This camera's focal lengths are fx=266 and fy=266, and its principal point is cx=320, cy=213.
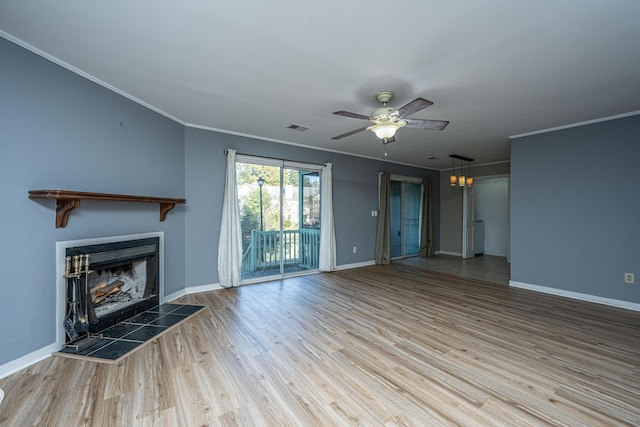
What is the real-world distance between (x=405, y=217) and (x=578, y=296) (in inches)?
155

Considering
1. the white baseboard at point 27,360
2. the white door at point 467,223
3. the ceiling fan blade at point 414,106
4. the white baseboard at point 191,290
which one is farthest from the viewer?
the white door at point 467,223

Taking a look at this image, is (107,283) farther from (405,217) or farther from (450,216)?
(450,216)

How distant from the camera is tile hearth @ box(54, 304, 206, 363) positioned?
2383 mm

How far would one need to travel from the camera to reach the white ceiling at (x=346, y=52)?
5.86ft

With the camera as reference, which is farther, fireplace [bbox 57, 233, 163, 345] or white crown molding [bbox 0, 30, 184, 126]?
fireplace [bbox 57, 233, 163, 345]

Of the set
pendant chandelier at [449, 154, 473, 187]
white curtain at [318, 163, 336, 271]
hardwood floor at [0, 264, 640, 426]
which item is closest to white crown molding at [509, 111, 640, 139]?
pendant chandelier at [449, 154, 473, 187]

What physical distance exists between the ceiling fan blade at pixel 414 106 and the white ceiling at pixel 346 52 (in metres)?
0.35

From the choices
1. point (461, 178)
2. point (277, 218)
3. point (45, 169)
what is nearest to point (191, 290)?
point (277, 218)

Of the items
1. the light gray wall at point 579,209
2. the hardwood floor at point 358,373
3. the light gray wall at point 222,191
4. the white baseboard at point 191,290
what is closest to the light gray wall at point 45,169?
the hardwood floor at point 358,373

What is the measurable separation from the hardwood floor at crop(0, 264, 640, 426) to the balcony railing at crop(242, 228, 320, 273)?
141cm

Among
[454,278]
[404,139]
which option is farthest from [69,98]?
[454,278]

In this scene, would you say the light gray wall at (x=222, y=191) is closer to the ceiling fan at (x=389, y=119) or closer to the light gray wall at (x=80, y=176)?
the light gray wall at (x=80, y=176)

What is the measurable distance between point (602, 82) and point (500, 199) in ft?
19.9

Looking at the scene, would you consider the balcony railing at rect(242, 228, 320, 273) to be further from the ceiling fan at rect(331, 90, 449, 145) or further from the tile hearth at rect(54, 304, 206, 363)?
the ceiling fan at rect(331, 90, 449, 145)
